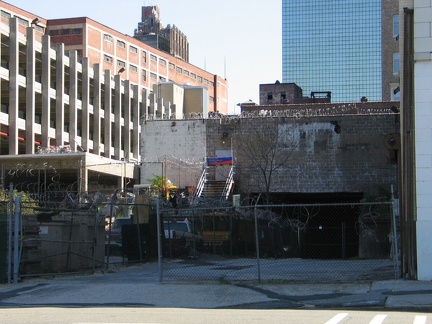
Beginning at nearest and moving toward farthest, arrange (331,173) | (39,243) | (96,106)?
1. (39,243)
2. (331,173)
3. (96,106)

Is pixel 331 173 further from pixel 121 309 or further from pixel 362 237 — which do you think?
pixel 121 309

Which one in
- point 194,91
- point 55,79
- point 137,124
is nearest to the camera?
point 55,79

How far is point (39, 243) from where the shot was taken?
63.8 feet

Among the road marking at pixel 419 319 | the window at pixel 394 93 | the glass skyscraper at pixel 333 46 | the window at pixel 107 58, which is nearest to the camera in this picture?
the road marking at pixel 419 319

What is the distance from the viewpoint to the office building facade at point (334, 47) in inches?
6324

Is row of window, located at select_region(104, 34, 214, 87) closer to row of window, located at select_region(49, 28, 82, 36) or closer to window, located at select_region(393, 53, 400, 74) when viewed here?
row of window, located at select_region(49, 28, 82, 36)

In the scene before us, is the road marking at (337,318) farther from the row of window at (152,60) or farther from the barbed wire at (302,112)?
the row of window at (152,60)

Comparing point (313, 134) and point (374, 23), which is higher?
point (374, 23)

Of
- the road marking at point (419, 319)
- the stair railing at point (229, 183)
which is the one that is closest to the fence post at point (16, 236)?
the road marking at point (419, 319)

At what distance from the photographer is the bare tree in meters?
46.2

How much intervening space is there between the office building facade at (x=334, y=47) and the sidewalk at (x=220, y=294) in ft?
478

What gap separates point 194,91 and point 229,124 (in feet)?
142

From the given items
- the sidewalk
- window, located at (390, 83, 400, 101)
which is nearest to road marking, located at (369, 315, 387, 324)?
the sidewalk

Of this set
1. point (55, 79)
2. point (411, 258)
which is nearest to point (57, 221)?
point (411, 258)
